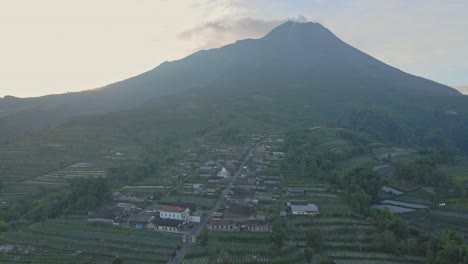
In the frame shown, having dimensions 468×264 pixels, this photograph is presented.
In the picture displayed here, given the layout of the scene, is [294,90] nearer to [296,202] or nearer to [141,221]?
[296,202]

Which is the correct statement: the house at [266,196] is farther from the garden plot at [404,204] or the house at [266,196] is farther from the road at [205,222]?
the garden plot at [404,204]

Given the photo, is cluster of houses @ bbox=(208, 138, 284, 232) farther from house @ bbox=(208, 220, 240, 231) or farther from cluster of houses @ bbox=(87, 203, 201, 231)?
cluster of houses @ bbox=(87, 203, 201, 231)

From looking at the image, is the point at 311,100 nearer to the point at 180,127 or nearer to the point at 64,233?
the point at 180,127

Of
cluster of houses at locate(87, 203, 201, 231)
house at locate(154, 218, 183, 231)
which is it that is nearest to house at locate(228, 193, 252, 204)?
cluster of houses at locate(87, 203, 201, 231)

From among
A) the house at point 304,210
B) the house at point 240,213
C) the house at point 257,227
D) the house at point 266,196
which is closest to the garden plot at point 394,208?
the house at point 304,210

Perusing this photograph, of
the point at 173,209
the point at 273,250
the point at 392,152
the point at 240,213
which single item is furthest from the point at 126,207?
the point at 392,152

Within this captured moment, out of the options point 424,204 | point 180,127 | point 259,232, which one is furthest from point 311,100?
point 259,232

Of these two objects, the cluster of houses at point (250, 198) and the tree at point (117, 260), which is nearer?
the tree at point (117, 260)
